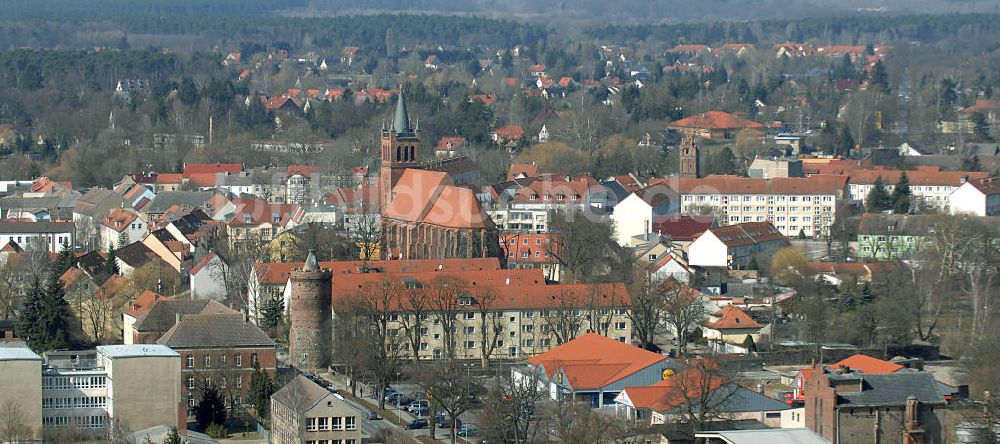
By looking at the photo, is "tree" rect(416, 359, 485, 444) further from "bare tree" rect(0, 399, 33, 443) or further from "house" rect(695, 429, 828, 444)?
"bare tree" rect(0, 399, 33, 443)

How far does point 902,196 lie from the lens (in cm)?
6694

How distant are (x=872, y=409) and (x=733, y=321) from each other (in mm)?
13329

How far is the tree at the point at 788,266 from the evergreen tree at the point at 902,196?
8075 mm

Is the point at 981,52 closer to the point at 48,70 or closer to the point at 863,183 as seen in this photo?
the point at 48,70

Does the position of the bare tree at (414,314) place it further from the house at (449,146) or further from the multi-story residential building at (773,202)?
the house at (449,146)

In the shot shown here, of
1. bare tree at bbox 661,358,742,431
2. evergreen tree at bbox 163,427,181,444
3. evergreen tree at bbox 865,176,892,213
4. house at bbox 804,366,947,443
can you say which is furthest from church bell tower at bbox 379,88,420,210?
house at bbox 804,366,947,443

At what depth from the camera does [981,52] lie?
146 m

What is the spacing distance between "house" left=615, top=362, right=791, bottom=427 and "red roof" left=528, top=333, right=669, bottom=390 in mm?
1408

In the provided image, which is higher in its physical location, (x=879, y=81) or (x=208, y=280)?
(x=879, y=81)

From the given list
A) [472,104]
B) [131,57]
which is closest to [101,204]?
[472,104]

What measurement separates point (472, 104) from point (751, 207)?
28696mm

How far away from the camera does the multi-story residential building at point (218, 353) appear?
4078 centimetres

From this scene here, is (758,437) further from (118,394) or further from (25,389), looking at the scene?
(25,389)

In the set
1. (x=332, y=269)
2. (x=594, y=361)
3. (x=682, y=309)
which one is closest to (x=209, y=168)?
(x=332, y=269)
